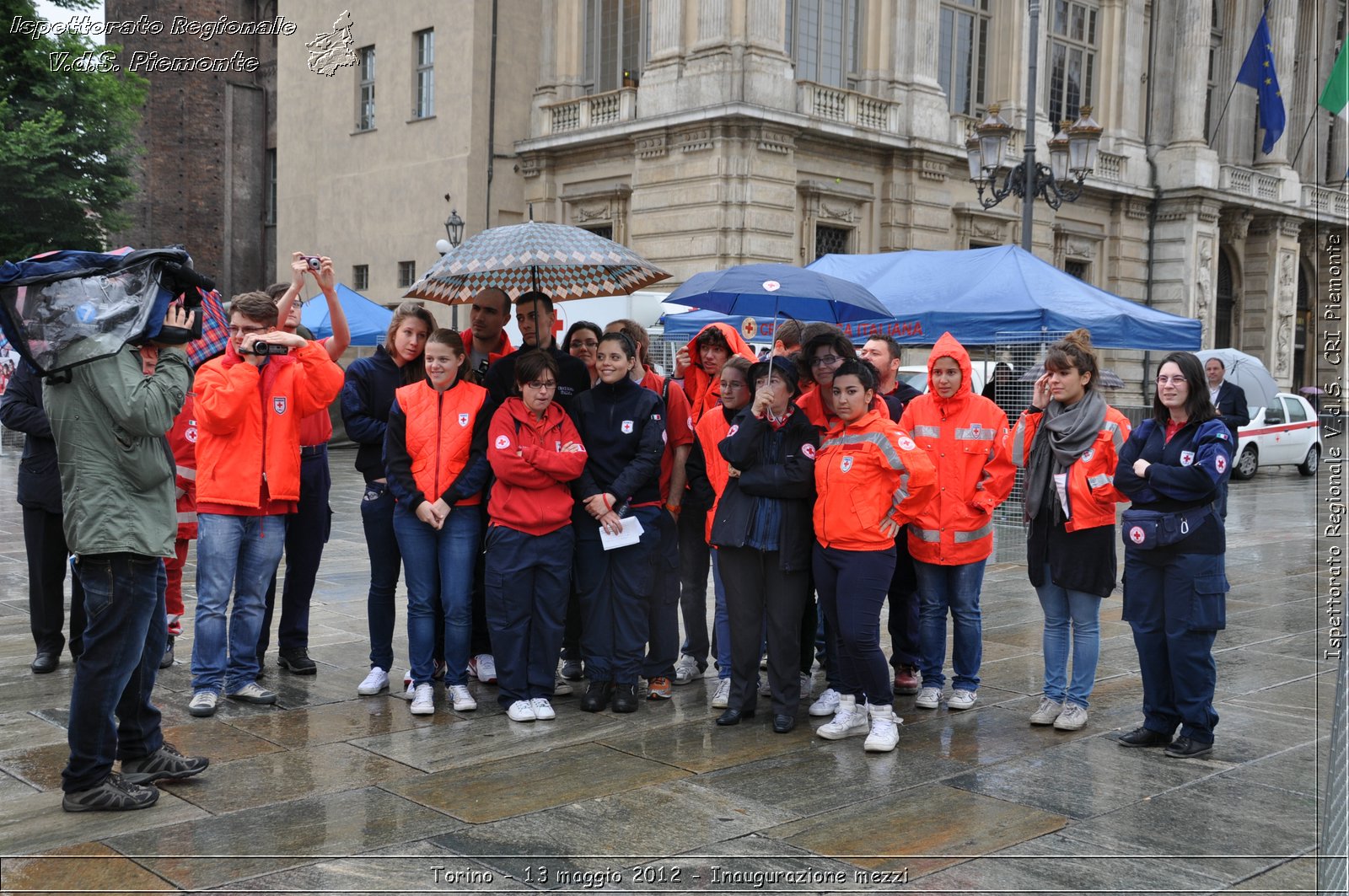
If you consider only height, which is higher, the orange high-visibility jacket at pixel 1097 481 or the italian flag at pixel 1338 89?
the italian flag at pixel 1338 89

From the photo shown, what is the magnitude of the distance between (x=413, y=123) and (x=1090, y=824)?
2783cm

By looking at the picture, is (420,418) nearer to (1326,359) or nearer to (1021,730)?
(1021,730)

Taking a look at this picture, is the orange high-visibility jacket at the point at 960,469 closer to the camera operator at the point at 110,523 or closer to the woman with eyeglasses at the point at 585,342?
the woman with eyeglasses at the point at 585,342

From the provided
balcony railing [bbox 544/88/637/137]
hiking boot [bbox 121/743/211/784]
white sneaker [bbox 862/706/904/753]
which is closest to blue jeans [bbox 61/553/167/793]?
hiking boot [bbox 121/743/211/784]

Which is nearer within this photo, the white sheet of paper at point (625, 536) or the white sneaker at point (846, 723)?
the white sneaker at point (846, 723)

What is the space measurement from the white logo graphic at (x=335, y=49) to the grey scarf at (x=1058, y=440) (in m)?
28.5

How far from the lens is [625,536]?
6.62 metres

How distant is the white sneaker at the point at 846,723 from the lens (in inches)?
243

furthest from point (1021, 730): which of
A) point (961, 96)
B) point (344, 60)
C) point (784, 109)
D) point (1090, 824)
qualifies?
point (344, 60)

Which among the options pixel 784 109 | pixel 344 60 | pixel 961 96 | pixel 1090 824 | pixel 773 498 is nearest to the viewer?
Result: pixel 1090 824

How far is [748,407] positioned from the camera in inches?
260

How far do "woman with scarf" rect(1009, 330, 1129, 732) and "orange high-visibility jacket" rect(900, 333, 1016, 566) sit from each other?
9.9 inches

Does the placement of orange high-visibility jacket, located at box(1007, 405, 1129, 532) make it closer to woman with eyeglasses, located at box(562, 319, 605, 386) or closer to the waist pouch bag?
the waist pouch bag

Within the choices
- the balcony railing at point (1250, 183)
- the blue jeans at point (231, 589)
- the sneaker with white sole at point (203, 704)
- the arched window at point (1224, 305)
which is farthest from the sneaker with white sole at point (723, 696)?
the arched window at point (1224, 305)
